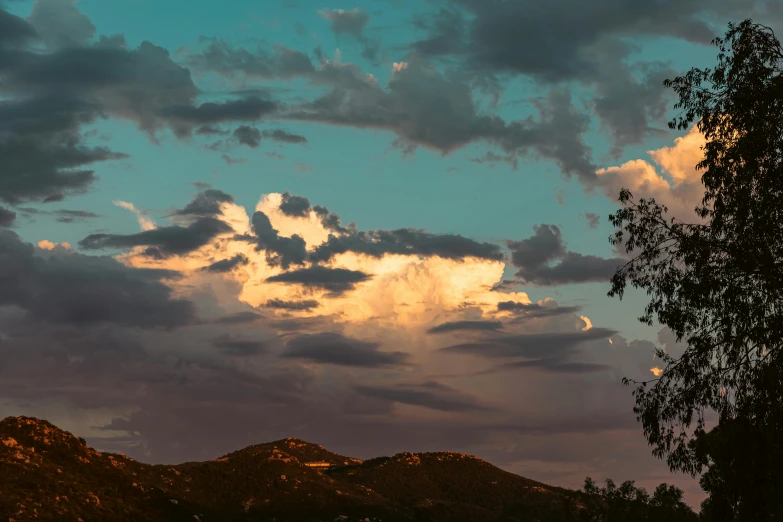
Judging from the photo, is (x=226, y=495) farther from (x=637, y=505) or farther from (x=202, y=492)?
(x=637, y=505)

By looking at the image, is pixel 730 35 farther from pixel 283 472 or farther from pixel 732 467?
pixel 283 472

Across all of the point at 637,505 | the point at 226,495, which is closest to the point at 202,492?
the point at 226,495

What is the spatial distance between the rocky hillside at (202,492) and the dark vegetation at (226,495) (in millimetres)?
195

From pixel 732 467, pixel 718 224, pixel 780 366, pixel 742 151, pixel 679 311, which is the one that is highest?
pixel 742 151

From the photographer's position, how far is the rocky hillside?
99.0 metres

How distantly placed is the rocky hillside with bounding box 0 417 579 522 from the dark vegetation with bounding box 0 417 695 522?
20 cm

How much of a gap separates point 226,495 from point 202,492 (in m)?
4.02

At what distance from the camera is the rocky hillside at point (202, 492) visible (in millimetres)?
99000

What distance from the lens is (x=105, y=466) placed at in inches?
4742

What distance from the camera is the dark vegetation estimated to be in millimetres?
91625

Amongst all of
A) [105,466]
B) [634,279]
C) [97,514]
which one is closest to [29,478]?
[97,514]

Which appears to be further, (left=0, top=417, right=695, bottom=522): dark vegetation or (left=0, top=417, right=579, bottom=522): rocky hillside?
(left=0, top=417, right=579, bottom=522): rocky hillside

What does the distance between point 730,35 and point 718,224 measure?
804 cm

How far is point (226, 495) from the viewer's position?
5502 inches
